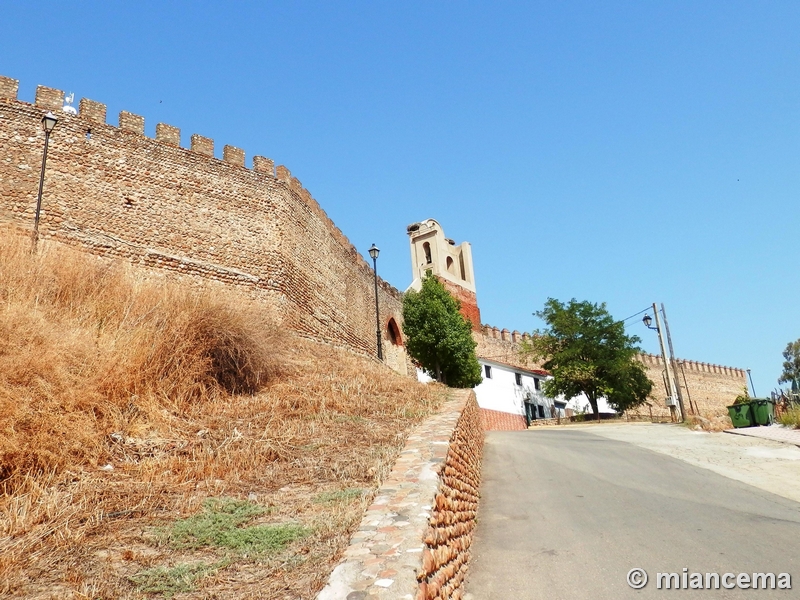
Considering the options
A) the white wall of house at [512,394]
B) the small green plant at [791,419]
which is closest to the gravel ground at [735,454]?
the small green plant at [791,419]

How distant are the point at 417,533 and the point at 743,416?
16.9m

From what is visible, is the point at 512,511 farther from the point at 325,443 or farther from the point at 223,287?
the point at 223,287

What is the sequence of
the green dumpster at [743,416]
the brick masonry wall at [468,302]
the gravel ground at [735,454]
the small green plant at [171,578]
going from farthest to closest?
the brick masonry wall at [468,302]
the green dumpster at [743,416]
the gravel ground at [735,454]
the small green plant at [171,578]

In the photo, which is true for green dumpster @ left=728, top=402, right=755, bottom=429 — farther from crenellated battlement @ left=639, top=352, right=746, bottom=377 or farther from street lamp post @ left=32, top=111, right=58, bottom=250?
crenellated battlement @ left=639, top=352, right=746, bottom=377

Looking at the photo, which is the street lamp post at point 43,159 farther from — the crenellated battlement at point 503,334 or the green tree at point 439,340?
the crenellated battlement at point 503,334

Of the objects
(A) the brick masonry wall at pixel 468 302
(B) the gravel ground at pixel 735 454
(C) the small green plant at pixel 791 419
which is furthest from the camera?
(A) the brick masonry wall at pixel 468 302

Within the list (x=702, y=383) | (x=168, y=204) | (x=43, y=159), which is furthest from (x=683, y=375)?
(x=43, y=159)

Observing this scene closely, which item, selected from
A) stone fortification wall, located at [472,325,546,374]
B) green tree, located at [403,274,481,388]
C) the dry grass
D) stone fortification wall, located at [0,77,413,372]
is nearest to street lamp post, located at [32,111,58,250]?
stone fortification wall, located at [0,77,413,372]

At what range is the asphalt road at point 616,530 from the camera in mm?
5301

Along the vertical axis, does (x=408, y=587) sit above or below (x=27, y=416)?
below

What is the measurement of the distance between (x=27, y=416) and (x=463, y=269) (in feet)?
112

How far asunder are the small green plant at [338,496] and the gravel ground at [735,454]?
257 inches

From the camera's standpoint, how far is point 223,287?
16.6 m

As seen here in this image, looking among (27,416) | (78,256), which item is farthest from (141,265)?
(27,416)
